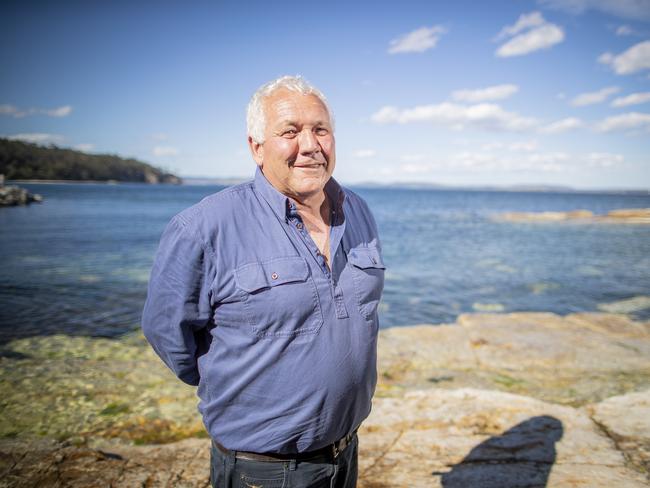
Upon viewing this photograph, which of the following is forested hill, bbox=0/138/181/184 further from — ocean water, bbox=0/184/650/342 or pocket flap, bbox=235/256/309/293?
pocket flap, bbox=235/256/309/293

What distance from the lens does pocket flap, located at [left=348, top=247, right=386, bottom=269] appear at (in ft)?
7.32

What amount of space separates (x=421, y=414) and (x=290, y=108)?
409 centimetres

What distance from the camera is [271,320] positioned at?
186cm

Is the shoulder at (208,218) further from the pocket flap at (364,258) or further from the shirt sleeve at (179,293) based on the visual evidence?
the pocket flap at (364,258)

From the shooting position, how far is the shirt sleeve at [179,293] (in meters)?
1.89

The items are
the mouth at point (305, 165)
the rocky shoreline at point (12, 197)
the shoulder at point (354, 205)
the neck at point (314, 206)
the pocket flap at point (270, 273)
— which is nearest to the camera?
the pocket flap at point (270, 273)

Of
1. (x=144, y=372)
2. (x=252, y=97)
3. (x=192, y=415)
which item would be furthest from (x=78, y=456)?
(x=252, y=97)

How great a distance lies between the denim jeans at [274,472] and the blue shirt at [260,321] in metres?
0.10

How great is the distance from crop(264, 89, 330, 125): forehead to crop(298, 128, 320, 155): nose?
0.07 m

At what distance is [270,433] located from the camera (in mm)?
1891

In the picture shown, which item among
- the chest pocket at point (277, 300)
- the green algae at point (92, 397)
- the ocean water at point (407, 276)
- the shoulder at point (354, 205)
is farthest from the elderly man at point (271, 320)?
the ocean water at point (407, 276)

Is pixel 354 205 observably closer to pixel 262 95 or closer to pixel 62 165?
pixel 262 95

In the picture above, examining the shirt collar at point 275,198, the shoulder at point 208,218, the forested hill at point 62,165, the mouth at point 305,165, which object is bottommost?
the shoulder at point 208,218

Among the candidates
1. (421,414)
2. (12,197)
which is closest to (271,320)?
(421,414)
